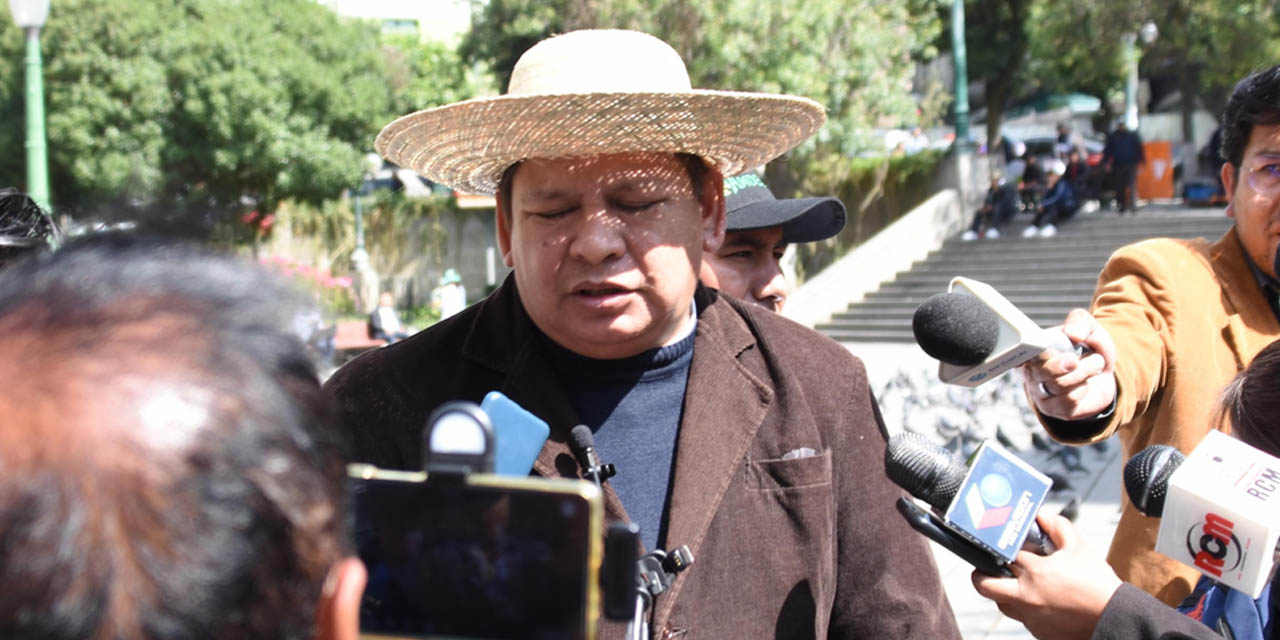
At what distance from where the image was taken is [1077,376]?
2119 mm

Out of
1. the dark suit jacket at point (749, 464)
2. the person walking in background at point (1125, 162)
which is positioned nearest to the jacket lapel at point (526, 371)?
the dark suit jacket at point (749, 464)

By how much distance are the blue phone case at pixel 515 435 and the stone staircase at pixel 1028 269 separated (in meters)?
16.6

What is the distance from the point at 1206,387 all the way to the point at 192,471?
220 centimetres

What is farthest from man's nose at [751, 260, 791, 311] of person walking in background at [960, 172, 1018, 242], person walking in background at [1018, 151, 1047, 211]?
person walking in background at [1018, 151, 1047, 211]

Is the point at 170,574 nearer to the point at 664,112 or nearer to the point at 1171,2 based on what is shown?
the point at 664,112

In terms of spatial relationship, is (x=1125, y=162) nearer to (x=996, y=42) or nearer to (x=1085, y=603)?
(x=996, y=42)

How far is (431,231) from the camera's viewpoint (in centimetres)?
3195

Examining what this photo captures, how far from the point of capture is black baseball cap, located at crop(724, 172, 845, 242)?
354cm

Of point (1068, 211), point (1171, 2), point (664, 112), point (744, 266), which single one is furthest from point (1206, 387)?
point (1171, 2)

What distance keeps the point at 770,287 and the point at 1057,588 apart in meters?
2.05

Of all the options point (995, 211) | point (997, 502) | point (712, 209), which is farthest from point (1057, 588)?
point (995, 211)

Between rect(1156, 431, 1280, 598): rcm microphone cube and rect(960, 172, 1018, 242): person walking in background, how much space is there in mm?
20697

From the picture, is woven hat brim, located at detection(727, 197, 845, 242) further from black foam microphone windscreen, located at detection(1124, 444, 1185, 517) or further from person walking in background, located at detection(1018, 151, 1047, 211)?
person walking in background, located at detection(1018, 151, 1047, 211)

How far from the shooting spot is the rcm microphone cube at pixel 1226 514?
1544mm
